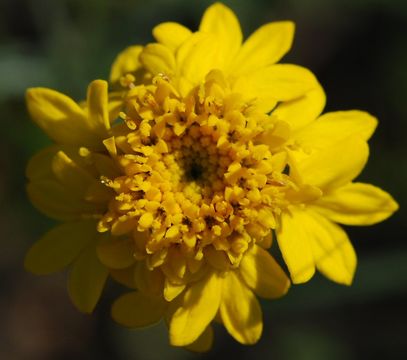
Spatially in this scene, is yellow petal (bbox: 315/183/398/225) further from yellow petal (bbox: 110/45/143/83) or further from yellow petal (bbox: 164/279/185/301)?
yellow petal (bbox: 110/45/143/83)

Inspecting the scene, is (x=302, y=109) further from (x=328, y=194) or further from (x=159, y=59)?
(x=159, y=59)

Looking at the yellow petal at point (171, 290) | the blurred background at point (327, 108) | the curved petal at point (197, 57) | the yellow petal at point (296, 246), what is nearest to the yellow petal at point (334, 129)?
the yellow petal at point (296, 246)

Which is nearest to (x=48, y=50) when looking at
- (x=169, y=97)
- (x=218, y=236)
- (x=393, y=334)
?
(x=169, y=97)

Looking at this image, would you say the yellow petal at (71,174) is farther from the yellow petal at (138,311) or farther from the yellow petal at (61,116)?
the yellow petal at (138,311)

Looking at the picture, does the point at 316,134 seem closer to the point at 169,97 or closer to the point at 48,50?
the point at 169,97

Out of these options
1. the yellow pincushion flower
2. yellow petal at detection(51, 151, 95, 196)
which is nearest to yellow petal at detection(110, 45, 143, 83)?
the yellow pincushion flower
